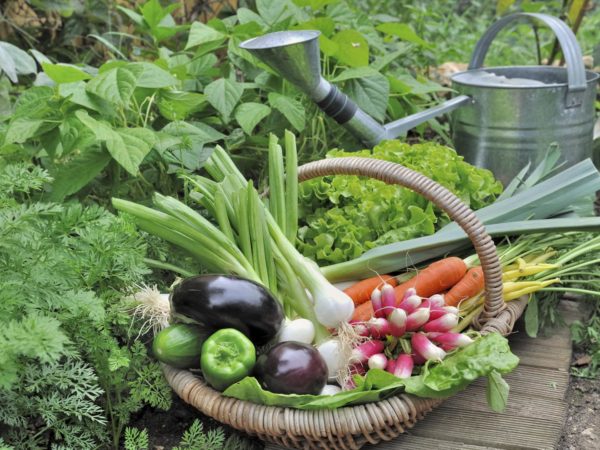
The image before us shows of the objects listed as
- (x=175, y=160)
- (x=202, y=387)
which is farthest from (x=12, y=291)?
(x=175, y=160)

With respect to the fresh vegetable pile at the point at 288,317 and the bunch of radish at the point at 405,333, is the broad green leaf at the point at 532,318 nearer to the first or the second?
the fresh vegetable pile at the point at 288,317

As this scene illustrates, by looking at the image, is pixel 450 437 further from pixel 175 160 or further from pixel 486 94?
pixel 486 94

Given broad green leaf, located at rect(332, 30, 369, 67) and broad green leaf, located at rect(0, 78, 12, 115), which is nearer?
broad green leaf, located at rect(0, 78, 12, 115)

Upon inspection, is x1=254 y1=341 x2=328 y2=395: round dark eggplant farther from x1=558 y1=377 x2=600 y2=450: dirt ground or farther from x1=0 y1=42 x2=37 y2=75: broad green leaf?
x1=0 y1=42 x2=37 y2=75: broad green leaf

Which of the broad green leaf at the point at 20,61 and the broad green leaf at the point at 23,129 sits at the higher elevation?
the broad green leaf at the point at 20,61

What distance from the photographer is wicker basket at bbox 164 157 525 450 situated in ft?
4.63

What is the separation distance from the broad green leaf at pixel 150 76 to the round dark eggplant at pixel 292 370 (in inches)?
35.0

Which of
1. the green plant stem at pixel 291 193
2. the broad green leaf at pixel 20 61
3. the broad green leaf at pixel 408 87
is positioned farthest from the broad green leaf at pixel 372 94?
the broad green leaf at pixel 20 61

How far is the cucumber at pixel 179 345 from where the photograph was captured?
60.8 inches

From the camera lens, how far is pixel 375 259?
189cm

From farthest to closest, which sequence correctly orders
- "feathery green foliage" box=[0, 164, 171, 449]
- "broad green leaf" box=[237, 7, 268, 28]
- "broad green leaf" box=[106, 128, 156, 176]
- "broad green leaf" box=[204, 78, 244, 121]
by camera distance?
"broad green leaf" box=[237, 7, 268, 28] < "broad green leaf" box=[204, 78, 244, 121] < "broad green leaf" box=[106, 128, 156, 176] < "feathery green foliage" box=[0, 164, 171, 449]

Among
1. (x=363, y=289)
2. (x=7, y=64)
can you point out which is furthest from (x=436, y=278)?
(x=7, y=64)

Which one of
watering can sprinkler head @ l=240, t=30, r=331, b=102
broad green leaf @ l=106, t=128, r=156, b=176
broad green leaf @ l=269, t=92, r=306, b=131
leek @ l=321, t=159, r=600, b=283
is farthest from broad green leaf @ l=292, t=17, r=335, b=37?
leek @ l=321, t=159, r=600, b=283

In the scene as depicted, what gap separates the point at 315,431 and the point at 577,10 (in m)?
2.66
